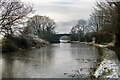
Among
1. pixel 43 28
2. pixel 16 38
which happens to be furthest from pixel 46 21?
pixel 16 38

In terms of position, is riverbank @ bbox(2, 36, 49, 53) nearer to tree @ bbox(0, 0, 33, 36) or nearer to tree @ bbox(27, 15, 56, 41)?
tree @ bbox(0, 0, 33, 36)

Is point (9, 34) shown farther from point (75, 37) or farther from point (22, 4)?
point (75, 37)

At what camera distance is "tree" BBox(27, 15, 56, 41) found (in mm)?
110188

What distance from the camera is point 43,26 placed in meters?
118

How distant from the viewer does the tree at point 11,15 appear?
133ft

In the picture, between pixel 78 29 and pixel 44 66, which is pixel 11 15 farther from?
pixel 78 29

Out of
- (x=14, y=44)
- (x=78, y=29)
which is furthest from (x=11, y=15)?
(x=78, y=29)

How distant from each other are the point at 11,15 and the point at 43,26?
251 feet

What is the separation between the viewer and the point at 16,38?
159ft

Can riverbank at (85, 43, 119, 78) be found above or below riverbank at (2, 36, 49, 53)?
above

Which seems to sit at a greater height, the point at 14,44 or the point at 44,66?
the point at 14,44

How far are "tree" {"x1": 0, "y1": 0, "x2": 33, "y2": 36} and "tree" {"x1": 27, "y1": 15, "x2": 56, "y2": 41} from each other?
6446 centimetres

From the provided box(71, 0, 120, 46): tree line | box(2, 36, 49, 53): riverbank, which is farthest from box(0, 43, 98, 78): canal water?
box(2, 36, 49, 53): riverbank

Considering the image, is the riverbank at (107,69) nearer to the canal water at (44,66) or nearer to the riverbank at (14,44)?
the canal water at (44,66)
